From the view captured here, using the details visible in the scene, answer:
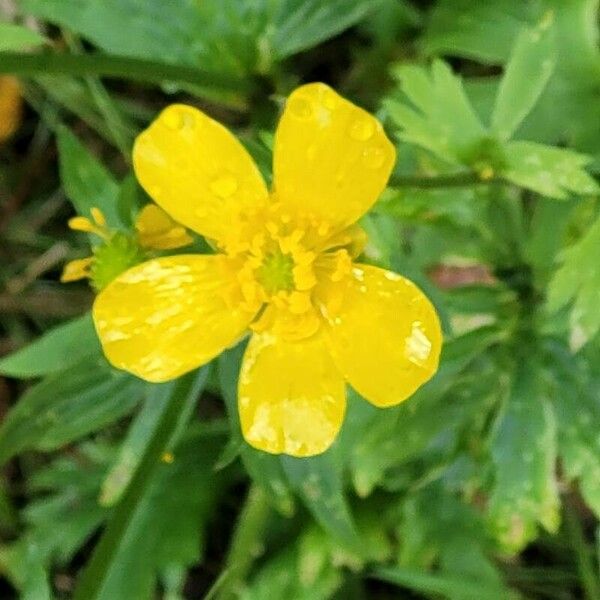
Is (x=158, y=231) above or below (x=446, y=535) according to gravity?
above

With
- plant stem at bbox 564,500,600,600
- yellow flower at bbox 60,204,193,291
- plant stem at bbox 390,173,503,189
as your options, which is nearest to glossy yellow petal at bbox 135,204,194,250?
yellow flower at bbox 60,204,193,291

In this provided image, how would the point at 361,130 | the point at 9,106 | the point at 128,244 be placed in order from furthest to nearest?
the point at 9,106, the point at 128,244, the point at 361,130

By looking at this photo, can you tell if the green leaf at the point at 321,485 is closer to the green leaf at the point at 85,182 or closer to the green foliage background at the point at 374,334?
the green foliage background at the point at 374,334

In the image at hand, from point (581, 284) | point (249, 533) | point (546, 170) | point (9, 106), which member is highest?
point (546, 170)

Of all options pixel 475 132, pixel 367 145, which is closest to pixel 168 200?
A: pixel 367 145

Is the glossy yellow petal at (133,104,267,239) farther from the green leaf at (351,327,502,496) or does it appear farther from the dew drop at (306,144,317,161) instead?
the green leaf at (351,327,502,496)

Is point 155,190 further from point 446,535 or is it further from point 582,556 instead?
point 582,556

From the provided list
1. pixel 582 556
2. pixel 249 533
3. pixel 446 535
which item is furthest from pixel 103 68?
pixel 582 556
